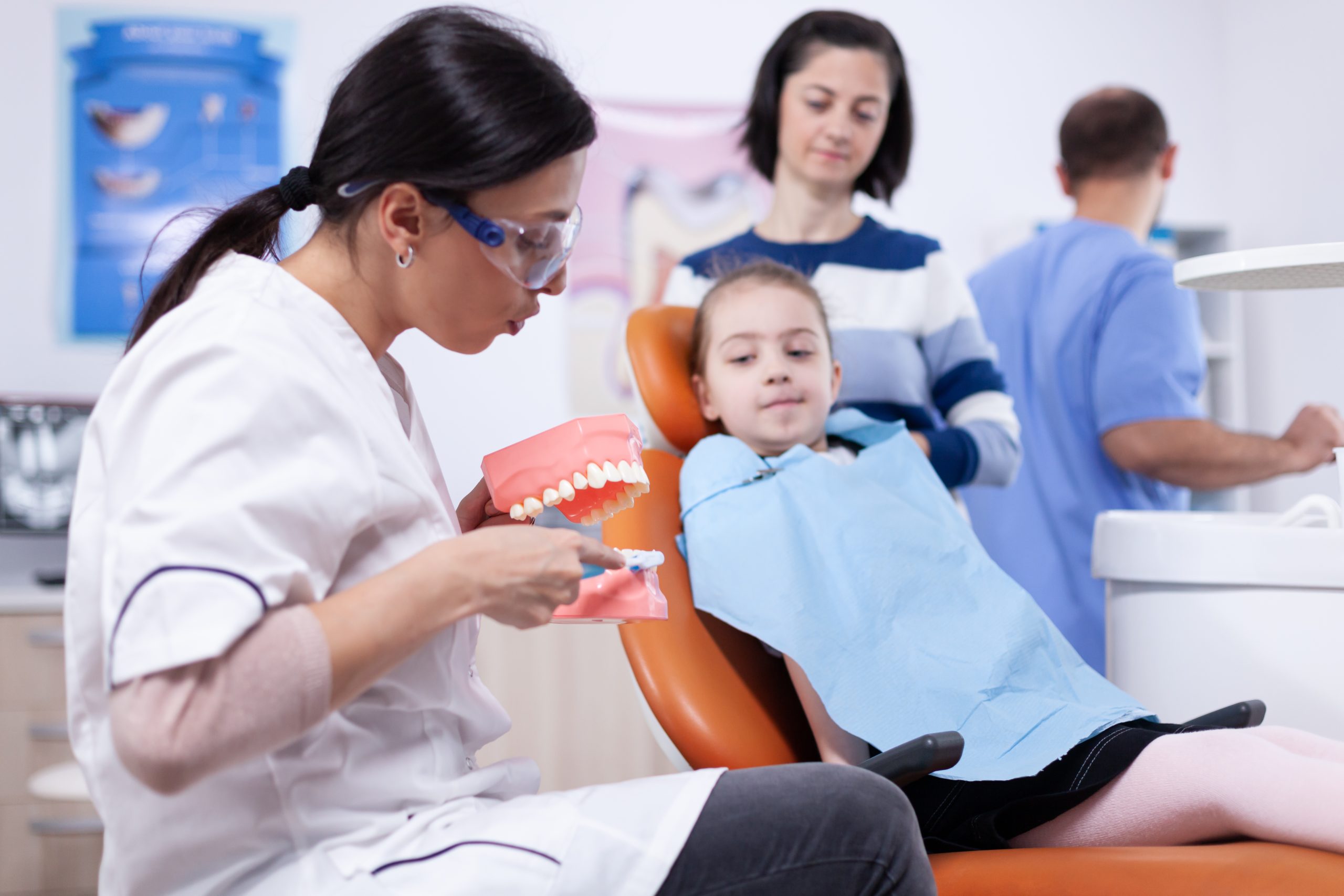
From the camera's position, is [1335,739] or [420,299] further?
[1335,739]

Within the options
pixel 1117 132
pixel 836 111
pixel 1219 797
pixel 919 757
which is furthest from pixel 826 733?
pixel 1117 132

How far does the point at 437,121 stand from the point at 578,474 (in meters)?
0.35

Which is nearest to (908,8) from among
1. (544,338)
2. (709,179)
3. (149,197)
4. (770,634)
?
(709,179)

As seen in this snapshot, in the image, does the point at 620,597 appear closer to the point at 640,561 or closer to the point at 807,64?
the point at 640,561

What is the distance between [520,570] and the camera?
743mm

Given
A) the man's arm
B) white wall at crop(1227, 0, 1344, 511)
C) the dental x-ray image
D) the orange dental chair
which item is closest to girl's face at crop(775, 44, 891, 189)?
the orange dental chair

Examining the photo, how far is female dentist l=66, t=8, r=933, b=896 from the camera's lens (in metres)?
0.66

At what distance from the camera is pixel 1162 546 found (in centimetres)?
138

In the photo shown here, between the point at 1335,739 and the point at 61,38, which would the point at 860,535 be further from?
the point at 61,38

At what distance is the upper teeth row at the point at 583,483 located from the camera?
1.01 m

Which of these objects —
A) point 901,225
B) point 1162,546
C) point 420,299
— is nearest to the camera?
point 420,299

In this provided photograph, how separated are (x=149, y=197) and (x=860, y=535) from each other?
2372mm

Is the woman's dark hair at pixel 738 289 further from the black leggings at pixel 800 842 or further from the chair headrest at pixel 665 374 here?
the black leggings at pixel 800 842

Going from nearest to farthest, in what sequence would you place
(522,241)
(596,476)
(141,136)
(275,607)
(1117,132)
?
(275,607) → (522,241) → (596,476) → (1117,132) → (141,136)
